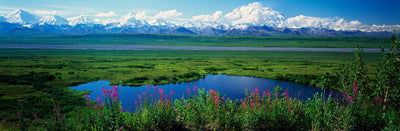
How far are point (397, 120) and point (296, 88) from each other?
71.2 feet

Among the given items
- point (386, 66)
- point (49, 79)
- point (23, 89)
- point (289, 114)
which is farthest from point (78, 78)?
point (386, 66)

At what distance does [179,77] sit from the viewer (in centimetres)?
3738

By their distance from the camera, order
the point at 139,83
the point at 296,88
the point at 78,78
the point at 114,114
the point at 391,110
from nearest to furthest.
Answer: the point at 114,114
the point at 391,110
the point at 296,88
the point at 139,83
the point at 78,78

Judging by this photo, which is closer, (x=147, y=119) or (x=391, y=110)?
(x=147, y=119)

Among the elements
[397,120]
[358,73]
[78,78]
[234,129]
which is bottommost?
[78,78]

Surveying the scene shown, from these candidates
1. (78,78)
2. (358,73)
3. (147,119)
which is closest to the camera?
(147,119)

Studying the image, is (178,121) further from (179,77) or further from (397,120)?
(179,77)

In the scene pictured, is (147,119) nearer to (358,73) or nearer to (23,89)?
(358,73)

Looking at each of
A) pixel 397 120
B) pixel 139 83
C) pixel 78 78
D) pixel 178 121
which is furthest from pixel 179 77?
pixel 397 120

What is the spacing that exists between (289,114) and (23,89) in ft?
96.1

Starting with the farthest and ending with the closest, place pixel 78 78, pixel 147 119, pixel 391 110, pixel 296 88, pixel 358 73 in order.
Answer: pixel 78 78 < pixel 296 88 < pixel 358 73 < pixel 391 110 < pixel 147 119

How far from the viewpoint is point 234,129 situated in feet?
29.2

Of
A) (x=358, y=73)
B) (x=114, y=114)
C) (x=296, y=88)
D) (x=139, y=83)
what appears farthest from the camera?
(x=139, y=83)

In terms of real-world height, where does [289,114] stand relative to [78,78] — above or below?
above
